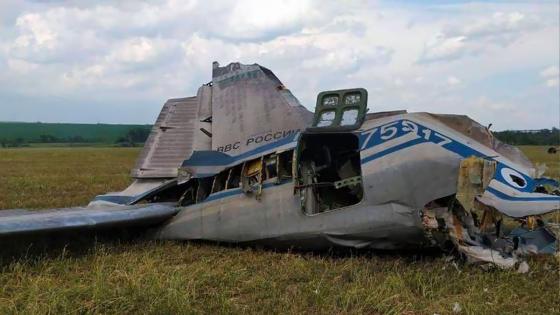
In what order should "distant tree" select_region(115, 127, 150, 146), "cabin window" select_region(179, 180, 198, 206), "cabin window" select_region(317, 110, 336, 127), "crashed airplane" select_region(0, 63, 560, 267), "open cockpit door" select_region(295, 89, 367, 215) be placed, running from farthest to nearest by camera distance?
"distant tree" select_region(115, 127, 150, 146)
"cabin window" select_region(179, 180, 198, 206)
"cabin window" select_region(317, 110, 336, 127)
"open cockpit door" select_region(295, 89, 367, 215)
"crashed airplane" select_region(0, 63, 560, 267)

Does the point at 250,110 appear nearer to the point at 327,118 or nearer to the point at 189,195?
the point at 189,195

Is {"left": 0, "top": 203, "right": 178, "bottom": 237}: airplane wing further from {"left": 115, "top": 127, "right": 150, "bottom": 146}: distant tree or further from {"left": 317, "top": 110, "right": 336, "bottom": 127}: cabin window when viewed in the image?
{"left": 115, "top": 127, "right": 150, "bottom": 146}: distant tree

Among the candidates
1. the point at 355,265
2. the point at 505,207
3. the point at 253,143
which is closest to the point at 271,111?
the point at 253,143

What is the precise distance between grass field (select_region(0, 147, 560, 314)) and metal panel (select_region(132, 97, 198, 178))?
2.07 m

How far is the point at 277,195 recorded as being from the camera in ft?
22.6

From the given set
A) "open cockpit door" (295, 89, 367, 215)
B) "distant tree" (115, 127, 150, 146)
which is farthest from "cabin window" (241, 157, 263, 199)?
"distant tree" (115, 127, 150, 146)

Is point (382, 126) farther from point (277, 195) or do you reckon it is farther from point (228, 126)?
point (228, 126)

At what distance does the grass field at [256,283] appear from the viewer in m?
4.74

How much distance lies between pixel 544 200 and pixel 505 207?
1.25 ft

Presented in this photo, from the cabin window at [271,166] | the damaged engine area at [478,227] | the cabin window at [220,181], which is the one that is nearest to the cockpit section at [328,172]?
the cabin window at [271,166]

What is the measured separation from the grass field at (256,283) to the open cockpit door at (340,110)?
57.3 inches

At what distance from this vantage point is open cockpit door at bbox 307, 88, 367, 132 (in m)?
6.81

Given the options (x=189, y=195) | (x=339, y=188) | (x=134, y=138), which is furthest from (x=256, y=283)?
(x=134, y=138)

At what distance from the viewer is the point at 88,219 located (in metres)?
6.81
